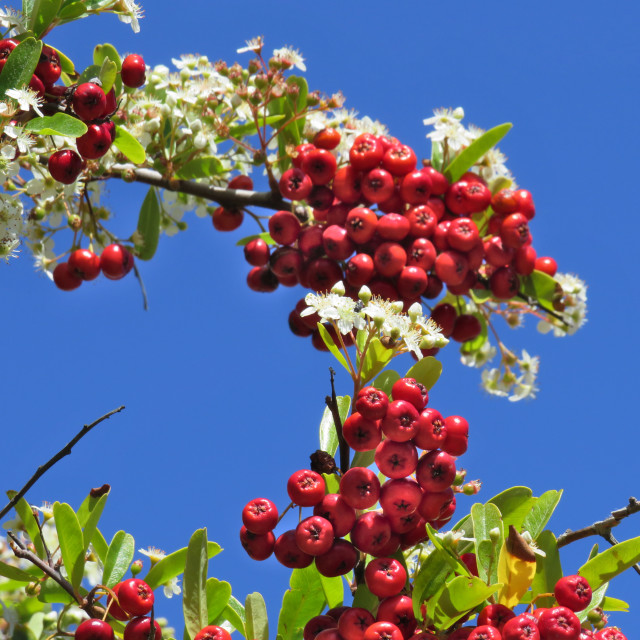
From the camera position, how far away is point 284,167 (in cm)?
460

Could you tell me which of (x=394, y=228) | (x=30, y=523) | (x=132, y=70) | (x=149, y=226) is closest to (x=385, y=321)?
(x=394, y=228)

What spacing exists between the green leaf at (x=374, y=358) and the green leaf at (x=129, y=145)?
155 cm

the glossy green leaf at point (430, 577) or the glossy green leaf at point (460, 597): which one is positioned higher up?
the glossy green leaf at point (430, 577)

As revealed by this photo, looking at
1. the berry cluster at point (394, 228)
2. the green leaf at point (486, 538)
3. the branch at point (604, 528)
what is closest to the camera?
the green leaf at point (486, 538)

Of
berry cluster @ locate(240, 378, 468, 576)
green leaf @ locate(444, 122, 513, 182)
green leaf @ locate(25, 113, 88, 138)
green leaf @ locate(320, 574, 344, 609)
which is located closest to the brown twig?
berry cluster @ locate(240, 378, 468, 576)

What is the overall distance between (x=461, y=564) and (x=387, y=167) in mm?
2138

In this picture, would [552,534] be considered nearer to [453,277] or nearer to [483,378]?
[453,277]

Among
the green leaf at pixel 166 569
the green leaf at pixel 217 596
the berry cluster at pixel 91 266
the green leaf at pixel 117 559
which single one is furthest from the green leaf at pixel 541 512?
the berry cluster at pixel 91 266

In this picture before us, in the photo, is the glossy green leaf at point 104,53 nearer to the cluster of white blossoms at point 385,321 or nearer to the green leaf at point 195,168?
the green leaf at point 195,168

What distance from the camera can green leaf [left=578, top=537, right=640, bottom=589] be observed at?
2.58m

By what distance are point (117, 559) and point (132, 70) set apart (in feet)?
6.46

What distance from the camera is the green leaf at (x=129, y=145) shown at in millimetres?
3717

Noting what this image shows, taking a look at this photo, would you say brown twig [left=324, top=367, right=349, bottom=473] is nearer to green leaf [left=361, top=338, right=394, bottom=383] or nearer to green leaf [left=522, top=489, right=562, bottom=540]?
green leaf [left=361, top=338, right=394, bottom=383]

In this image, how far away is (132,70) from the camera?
3689 mm
